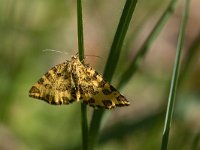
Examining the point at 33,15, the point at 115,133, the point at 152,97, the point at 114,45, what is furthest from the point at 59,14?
the point at 114,45

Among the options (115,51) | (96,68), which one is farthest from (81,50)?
(96,68)

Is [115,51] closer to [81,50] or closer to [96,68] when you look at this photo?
[81,50]

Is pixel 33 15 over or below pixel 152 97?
over

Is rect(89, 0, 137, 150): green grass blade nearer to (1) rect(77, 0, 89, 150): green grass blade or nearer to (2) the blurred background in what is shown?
(1) rect(77, 0, 89, 150): green grass blade

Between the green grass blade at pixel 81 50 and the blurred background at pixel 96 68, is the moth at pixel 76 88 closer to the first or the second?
the green grass blade at pixel 81 50

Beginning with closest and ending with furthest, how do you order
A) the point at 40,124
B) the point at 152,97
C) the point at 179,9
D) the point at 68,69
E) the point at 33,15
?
the point at 68,69
the point at 40,124
the point at 152,97
the point at 33,15
the point at 179,9

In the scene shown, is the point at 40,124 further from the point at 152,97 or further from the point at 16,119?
the point at 152,97

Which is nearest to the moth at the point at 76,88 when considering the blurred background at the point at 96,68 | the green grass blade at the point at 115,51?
the green grass blade at the point at 115,51
